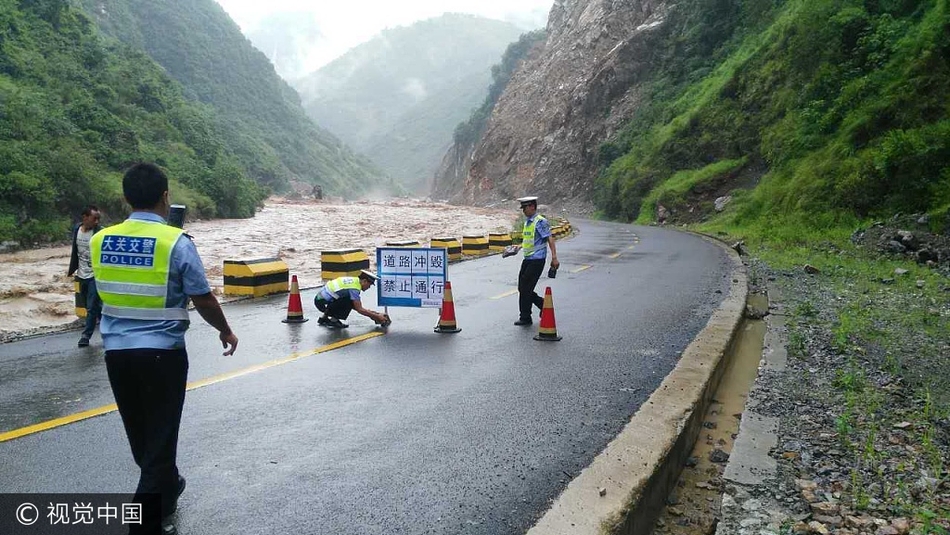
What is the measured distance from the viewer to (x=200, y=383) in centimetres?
637

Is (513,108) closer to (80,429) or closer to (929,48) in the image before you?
(929,48)

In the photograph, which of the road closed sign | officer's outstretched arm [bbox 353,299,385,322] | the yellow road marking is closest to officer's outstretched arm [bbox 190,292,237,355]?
the yellow road marking

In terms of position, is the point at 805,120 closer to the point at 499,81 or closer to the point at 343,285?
the point at 343,285

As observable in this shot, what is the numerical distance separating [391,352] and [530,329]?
2.23 meters

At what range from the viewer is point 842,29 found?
27.5 m

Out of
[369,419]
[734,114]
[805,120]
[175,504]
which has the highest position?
[734,114]

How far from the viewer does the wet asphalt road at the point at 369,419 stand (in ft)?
12.4

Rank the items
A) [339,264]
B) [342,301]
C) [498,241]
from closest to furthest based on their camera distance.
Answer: [342,301] < [339,264] < [498,241]

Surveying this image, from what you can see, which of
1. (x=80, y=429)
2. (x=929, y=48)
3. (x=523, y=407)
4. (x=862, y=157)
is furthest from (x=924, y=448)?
(x=929, y=48)

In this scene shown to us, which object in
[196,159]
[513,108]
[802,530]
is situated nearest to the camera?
[802,530]

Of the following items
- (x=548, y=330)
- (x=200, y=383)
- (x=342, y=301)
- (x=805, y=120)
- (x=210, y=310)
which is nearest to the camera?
(x=210, y=310)

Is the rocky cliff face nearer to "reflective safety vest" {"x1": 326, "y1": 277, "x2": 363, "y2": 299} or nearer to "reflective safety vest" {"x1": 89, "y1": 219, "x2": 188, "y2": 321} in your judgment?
"reflective safety vest" {"x1": 326, "y1": 277, "x2": 363, "y2": 299}

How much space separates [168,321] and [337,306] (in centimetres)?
584

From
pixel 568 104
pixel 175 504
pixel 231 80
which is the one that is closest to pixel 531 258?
pixel 175 504
